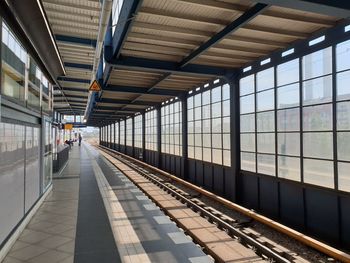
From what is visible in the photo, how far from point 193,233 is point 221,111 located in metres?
7.03

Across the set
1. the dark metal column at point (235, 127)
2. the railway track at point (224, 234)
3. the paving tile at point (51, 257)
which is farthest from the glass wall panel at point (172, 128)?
the paving tile at point (51, 257)

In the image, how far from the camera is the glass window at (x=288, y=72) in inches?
338

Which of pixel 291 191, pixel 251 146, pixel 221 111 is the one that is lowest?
pixel 291 191

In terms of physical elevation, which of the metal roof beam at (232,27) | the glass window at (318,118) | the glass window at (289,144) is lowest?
the glass window at (289,144)

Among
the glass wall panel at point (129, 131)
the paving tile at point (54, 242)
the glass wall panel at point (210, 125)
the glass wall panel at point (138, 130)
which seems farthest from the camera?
the glass wall panel at point (129, 131)

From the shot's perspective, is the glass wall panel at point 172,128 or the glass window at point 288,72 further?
the glass wall panel at point 172,128

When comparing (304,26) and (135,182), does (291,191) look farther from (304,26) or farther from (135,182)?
(135,182)

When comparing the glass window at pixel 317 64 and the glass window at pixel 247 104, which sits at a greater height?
the glass window at pixel 317 64

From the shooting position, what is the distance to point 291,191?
887 centimetres

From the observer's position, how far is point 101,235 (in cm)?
630

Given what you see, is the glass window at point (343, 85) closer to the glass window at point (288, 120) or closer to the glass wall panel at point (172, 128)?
the glass window at point (288, 120)

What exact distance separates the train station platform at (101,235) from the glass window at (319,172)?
3.70 meters

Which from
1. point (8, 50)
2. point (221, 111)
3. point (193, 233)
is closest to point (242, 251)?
point (193, 233)

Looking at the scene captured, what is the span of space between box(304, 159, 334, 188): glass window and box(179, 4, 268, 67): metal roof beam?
12.7 ft
